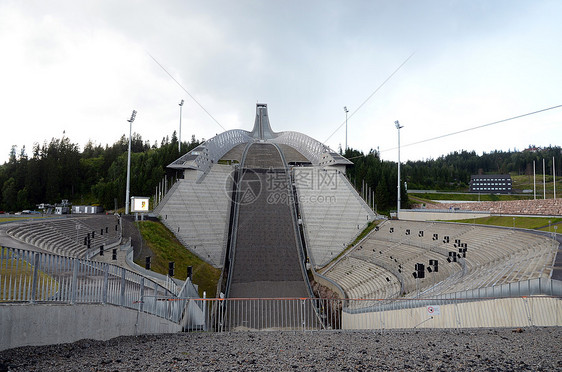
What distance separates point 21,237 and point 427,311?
803 inches

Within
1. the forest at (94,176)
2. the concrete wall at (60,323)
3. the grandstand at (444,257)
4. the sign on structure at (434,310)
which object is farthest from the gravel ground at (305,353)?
the forest at (94,176)

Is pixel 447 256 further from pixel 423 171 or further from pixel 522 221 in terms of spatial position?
pixel 423 171

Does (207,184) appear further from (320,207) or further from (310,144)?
(310,144)

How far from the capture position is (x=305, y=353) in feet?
21.7

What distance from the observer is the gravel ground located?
555cm

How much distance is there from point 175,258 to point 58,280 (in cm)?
2371

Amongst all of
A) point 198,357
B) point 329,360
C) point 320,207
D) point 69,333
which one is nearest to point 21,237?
point 69,333

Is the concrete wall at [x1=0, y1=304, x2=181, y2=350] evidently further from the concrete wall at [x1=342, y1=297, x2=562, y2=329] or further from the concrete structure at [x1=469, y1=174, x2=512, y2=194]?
the concrete structure at [x1=469, y1=174, x2=512, y2=194]

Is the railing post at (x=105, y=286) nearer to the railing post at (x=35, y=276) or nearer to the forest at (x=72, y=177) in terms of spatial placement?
the railing post at (x=35, y=276)

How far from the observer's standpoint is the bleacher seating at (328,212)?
36.3 meters

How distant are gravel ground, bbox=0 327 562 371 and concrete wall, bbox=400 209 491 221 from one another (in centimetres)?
3182

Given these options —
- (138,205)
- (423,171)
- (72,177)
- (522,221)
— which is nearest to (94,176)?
(72,177)

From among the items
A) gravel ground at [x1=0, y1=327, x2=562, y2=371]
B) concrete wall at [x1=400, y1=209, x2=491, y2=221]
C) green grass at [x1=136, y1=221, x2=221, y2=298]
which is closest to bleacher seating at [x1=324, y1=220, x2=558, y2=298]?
concrete wall at [x1=400, y1=209, x2=491, y2=221]

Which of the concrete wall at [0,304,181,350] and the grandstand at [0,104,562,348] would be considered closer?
the concrete wall at [0,304,181,350]
